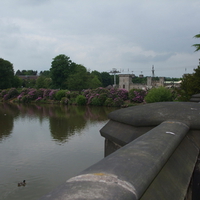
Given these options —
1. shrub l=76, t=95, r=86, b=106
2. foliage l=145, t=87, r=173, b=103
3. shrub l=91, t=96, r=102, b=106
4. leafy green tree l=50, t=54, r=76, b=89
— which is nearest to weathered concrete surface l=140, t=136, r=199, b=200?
foliage l=145, t=87, r=173, b=103

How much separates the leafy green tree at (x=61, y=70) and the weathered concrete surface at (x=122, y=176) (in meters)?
55.1

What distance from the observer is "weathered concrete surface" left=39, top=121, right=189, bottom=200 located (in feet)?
2.98

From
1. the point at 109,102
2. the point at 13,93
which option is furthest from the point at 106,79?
the point at 109,102

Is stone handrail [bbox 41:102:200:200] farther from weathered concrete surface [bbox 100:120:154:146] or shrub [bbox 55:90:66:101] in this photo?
shrub [bbox 55:90:66:101]

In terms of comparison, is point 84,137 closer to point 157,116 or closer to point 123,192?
point 157,116

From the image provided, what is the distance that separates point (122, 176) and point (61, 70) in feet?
186

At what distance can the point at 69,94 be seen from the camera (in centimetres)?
4344

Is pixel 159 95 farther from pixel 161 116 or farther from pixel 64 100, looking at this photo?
pixel 161 116

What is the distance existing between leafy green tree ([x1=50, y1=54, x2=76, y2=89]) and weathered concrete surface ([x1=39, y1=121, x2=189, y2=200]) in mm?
55140

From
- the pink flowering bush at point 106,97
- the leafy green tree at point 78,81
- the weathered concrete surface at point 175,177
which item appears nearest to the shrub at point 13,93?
the leafy green tree at point 78,81

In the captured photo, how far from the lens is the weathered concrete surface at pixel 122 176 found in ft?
2.98

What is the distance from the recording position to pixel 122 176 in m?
1.06

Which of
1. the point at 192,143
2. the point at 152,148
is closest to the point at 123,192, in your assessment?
the point at 152,148

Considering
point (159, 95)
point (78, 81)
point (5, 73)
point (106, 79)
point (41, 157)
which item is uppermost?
point (5, 73)
